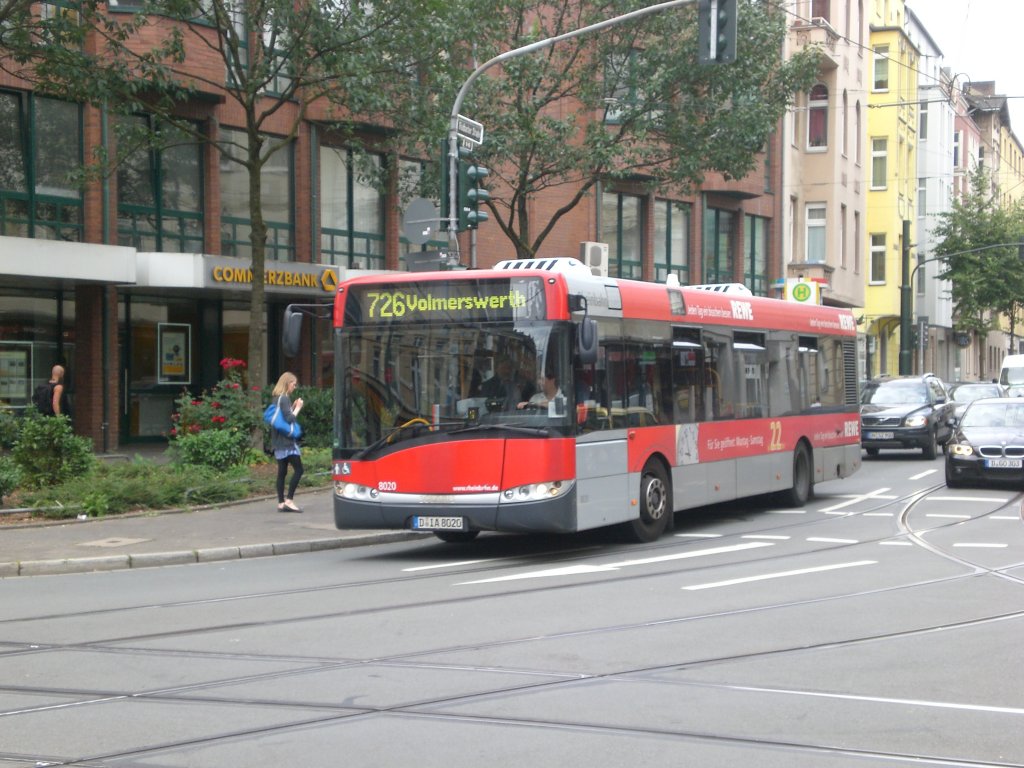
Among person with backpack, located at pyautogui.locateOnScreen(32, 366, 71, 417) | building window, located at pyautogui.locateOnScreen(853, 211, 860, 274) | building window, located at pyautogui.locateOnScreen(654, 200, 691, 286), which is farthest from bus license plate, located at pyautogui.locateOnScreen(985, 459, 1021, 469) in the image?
building window, located at pyautogui.locateOnScreen(853, 211, 860, 274)

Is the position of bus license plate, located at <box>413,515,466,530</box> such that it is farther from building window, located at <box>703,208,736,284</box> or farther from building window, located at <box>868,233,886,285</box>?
building window, located at <box>868,233,886,285</box>

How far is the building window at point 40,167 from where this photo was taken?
23109mm

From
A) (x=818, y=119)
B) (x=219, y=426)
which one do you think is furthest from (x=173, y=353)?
(x=818, y=119)

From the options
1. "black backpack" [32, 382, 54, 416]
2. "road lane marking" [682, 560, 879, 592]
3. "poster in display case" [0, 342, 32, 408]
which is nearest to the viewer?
"road lane marking" [682, 560, 879, 592]

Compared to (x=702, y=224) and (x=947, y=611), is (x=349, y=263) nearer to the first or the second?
(x=702, y=224)

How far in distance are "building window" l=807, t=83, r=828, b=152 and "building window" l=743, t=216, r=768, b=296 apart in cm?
509

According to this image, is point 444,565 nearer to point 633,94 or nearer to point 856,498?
point 856,498

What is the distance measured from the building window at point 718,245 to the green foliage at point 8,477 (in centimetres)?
2866

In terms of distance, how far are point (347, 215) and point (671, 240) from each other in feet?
46.2

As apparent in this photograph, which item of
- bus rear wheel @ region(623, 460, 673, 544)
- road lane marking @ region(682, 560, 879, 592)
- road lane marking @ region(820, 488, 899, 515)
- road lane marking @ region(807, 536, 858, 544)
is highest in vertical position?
bus rear wheel @ region(623, 460, 673, 544)

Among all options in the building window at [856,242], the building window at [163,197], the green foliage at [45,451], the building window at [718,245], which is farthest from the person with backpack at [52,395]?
the building window at [856,242]

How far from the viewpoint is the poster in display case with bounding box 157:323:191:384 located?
26.9 metres

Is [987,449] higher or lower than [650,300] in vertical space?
lower

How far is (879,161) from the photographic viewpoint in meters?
58.4
